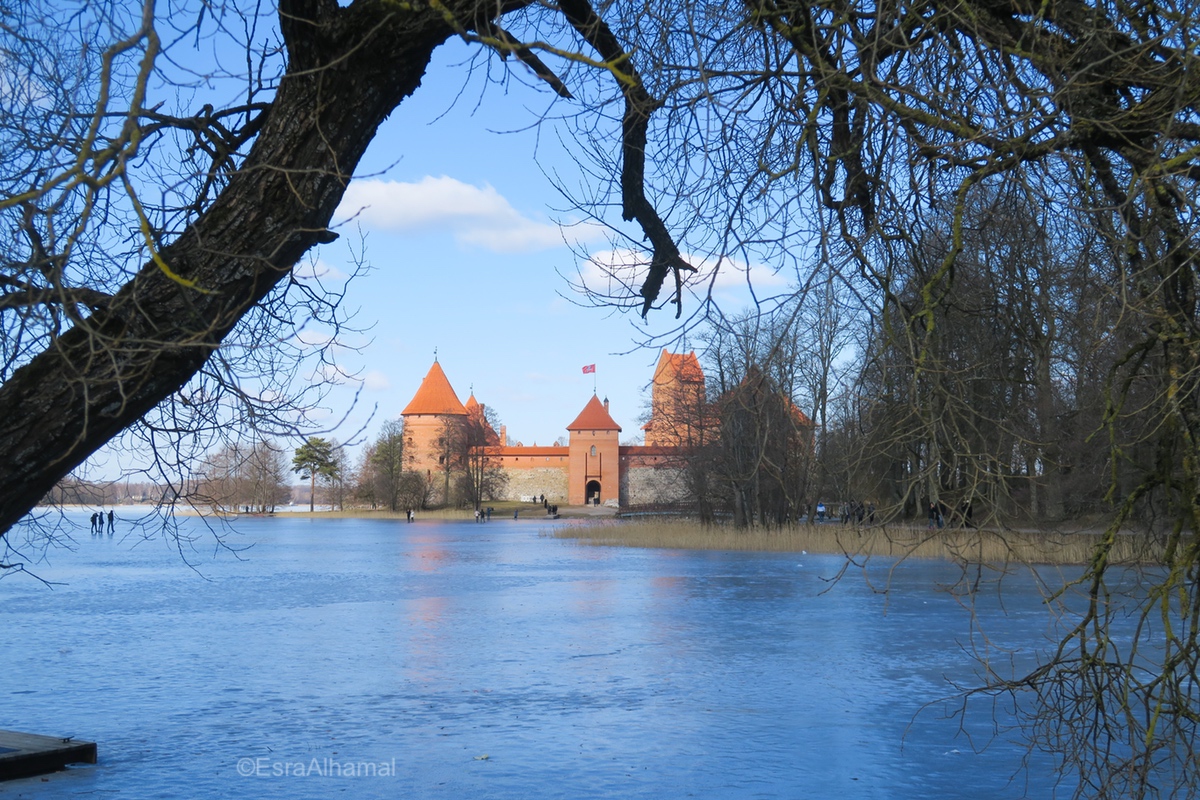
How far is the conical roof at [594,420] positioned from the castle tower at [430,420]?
24.3 ft

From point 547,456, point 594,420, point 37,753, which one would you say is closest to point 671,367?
point 37,753

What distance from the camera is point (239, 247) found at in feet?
8.37

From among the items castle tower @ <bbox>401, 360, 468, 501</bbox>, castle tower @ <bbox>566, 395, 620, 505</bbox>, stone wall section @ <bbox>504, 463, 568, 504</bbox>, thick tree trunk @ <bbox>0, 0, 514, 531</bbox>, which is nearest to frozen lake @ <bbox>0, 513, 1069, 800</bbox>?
thick tree trunk @ <bbox>0, 0, 514, 531</bbox>

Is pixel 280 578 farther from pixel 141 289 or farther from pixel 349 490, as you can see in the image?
pixel 349 490

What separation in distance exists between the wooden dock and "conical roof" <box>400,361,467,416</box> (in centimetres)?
6820

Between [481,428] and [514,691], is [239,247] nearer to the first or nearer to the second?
[514,691]

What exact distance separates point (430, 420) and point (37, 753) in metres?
69.8

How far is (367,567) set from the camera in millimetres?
22688

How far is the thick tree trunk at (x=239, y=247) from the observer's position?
239 centimetres

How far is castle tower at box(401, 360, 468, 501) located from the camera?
235ft

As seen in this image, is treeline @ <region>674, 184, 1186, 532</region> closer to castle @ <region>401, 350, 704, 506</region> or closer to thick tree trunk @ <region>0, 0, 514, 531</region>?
thick tree trunk @ <region>0, 0, 514, 531</region>

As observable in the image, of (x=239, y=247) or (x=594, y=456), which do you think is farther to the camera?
(x=594, y=456)

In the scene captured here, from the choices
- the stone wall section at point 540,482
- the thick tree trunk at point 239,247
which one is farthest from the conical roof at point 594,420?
the thick tree trunk at point 239,247

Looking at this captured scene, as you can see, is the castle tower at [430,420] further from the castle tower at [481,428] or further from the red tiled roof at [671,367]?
the red tiled roof at [671,367]
